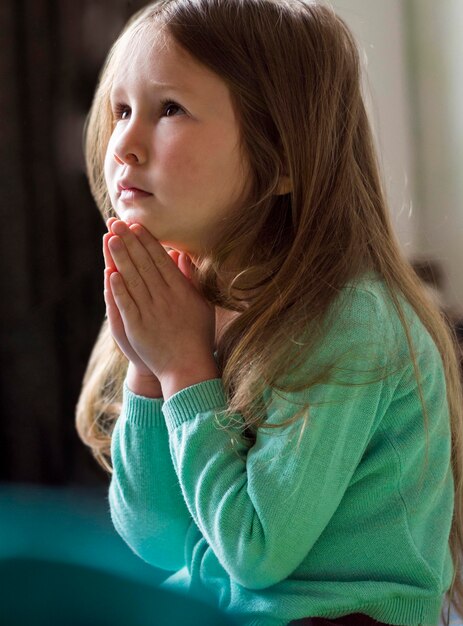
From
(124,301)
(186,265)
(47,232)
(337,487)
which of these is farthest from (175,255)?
(47,232)

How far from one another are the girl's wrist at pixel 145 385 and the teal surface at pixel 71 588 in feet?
0.68

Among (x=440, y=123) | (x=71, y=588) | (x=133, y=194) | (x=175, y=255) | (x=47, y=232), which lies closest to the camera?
(x=71, y=588)

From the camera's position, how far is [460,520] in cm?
117

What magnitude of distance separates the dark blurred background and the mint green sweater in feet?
2.87

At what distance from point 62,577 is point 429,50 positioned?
2.31 metres

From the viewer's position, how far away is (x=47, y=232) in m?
1.86

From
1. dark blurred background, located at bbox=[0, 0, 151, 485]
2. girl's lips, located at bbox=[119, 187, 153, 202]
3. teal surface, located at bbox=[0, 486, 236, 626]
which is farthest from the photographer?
dark blurred background, located at bbox=[0, 0, 151, 485]

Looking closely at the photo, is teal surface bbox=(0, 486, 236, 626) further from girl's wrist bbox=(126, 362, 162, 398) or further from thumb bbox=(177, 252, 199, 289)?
thumb bbox=(177, 252, 199, 289)

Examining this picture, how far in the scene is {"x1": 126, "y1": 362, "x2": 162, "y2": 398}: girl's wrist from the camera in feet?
3.66

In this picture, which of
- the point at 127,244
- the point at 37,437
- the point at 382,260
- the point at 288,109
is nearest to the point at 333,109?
the point at 288,109

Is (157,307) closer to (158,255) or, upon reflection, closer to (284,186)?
(158,255)

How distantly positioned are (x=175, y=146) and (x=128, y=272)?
0.50 ft

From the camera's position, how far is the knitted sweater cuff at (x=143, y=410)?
1111 mm

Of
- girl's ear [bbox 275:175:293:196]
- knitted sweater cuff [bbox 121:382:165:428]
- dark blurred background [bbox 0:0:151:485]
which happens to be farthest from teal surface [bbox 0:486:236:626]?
dark blurred background [bbox 0:0:151:485]
